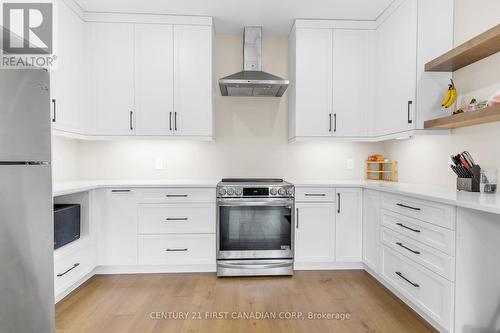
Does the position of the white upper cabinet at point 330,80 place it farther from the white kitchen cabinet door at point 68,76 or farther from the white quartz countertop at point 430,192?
the white kitchen cabinet door at point 68,76

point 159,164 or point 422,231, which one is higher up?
point 159,164

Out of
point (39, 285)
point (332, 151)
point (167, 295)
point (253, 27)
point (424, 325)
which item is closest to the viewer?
point (39, 285)

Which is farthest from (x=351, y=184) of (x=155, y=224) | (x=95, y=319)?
(x=95, y=319)

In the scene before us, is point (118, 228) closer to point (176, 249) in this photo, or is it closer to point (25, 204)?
point (176, 249)

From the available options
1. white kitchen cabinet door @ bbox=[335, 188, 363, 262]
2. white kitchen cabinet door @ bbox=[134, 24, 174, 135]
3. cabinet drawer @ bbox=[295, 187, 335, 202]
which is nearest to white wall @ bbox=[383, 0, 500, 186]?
white kitchen cabinet door @ bbox=[335, 188, 363, 262]

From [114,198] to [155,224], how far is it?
18.9 inches

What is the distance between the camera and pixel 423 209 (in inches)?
76.8

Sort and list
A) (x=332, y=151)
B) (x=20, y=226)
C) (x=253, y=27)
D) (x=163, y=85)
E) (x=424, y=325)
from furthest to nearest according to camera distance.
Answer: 1. (x=332, y=151)
2. (x=253, y=27)
3. (x=163, y=85)
4. (x=424, y=325)
5. (x=20, y=226)

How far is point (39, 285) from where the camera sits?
1437 millimetres

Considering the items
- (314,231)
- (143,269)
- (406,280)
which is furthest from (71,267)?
(406,280)

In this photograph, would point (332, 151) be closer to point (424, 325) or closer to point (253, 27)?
point (253, 27)

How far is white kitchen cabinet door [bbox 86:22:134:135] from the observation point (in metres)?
2.96

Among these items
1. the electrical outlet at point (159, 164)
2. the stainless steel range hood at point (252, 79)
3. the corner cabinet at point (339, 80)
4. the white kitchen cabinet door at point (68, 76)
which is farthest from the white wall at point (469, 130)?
the white kitchen cabinet door at point (68, 76)

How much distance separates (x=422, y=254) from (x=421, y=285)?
23 centimetres
